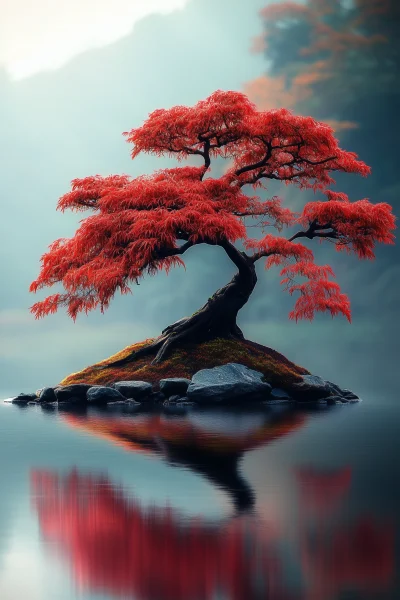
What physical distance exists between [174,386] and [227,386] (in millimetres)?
1143

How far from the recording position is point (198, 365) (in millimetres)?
17547

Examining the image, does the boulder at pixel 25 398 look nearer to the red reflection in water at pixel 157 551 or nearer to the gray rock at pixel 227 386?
the gray rock at pixel 227 386

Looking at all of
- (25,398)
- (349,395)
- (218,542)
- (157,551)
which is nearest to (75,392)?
(25,398)

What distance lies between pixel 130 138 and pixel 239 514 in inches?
523

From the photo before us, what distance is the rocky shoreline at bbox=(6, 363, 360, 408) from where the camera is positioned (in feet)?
53.8

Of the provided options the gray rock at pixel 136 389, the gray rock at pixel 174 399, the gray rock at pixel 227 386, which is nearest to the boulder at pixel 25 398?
the gray rock at pixel 136 389

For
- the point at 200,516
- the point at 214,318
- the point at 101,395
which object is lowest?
the point at 200,516

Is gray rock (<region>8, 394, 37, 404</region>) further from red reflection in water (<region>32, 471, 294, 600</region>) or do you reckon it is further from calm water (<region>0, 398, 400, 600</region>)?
red reflection in water (<region>32, 471, 294, 600</region>)

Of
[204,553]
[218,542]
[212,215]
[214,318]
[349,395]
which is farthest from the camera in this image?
[349,395]

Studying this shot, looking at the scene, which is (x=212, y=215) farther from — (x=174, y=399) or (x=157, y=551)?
(x=157, y=551)

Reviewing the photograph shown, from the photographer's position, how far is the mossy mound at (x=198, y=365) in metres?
17.5

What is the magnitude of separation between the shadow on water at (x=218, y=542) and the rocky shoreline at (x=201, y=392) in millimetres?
8846

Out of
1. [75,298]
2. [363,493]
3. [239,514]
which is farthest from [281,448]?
[75,298]

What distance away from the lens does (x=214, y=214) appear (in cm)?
1574
